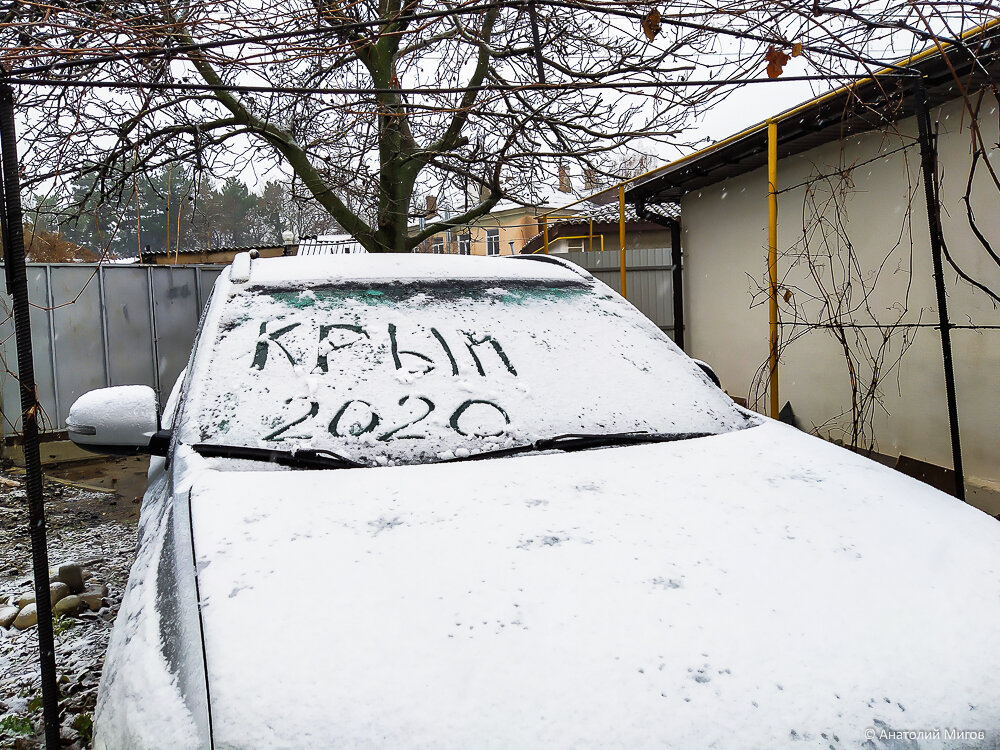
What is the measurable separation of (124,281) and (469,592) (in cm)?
812

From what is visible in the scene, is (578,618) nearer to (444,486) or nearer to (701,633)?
(701,633)

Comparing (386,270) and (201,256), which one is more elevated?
(201,256)

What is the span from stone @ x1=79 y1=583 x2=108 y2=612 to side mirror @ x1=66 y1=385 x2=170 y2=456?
1.90 meters

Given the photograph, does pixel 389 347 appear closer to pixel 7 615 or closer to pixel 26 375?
pixel 26 375

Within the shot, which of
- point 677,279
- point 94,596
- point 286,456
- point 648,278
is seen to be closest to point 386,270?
point 286,456

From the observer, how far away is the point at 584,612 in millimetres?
1224

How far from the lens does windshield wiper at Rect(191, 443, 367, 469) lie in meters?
1.82

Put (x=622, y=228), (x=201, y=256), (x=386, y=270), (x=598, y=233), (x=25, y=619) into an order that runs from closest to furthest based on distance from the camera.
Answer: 1. (x=386, y=270)
2. (x=25, y=619)
3. (x=622, y=228)
4. (x=201, y=256)
5. (x=598, y=233)

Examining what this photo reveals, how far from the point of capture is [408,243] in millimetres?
9062

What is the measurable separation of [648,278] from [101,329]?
7.00m

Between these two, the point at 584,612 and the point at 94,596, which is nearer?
the point at 584,612

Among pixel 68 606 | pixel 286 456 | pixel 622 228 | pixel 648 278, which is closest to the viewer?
pixel 286 456

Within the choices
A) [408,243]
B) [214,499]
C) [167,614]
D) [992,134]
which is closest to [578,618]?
[167,614]

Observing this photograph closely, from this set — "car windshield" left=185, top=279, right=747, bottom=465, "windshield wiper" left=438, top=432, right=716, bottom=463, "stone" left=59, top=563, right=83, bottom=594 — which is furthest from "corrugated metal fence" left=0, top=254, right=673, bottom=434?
"windshield wiper" left=438, top=432, right=716, bottom=463
